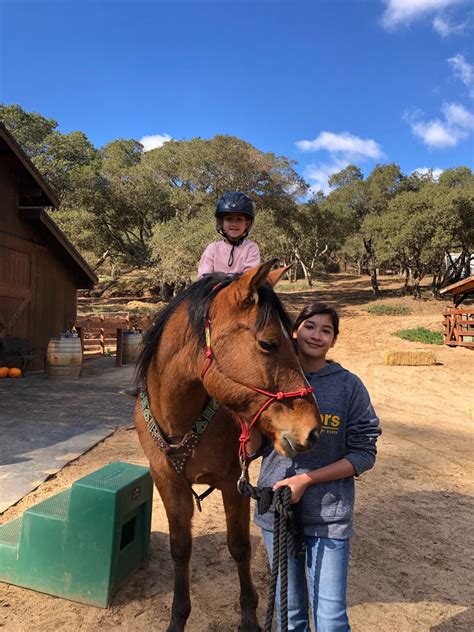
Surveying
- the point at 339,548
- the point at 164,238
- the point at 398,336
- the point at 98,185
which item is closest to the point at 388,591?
the point at 339,548

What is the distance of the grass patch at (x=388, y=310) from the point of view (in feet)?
78.2

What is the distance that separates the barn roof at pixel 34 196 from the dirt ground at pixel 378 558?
22.7ft

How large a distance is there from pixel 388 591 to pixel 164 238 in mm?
21911

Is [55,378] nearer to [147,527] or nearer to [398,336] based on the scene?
[147,527]

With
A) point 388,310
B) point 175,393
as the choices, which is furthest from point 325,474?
point 388,310

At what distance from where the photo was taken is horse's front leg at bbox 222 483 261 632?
2.34 meters

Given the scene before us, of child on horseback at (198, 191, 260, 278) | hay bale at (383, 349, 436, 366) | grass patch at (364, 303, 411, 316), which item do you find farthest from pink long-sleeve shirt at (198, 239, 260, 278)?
grass patch at (364, 303, 411, 316)

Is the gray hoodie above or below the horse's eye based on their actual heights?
below

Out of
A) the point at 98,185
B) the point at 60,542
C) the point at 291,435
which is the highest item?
the point at 98,185

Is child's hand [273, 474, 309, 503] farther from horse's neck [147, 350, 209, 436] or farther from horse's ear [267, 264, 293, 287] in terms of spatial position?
horse's ear [267, 264, 293, 287]

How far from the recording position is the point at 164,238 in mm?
23297

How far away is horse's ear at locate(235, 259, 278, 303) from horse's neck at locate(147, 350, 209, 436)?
0.40 meters

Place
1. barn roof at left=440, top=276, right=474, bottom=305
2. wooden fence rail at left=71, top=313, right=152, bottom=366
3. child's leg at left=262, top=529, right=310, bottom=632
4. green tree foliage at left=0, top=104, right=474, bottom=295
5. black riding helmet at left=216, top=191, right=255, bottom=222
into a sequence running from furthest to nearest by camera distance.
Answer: green tree foliage at left=0, top=104, right=474, bottom=295 < barn roof at left=440, top=276, right=474, bottom=305 < wooden fence rail at left=71, top=313, right=152, bottom=366 < black riding helmet at left=216, top=191, right=255, bottom=222 < child's leg at left=262, top=529, right=310, bottom=632

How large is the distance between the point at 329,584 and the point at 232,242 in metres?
2.09
